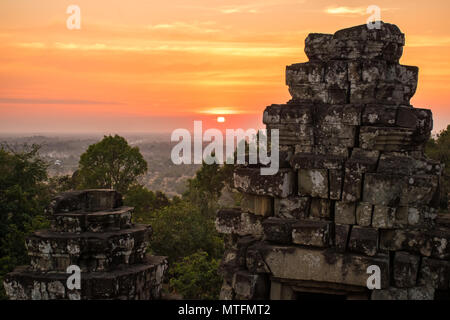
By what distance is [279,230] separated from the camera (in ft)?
26.0

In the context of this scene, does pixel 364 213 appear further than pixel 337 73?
No

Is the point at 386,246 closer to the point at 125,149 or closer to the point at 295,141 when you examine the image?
the point at 295,141

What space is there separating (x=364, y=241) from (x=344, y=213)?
20.9 inches

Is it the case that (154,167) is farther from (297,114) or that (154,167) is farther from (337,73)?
(337,73)

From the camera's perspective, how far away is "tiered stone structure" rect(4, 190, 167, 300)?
11125mm

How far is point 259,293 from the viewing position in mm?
8070

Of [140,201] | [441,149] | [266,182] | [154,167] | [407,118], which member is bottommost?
[154,167]

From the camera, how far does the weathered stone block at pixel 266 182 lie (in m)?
7.95

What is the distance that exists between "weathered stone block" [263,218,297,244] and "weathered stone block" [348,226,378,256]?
93cm

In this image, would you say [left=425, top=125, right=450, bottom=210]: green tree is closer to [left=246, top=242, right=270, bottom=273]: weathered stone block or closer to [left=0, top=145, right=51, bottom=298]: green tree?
[left=0, top=145, right=51, bottom=298]: green tree

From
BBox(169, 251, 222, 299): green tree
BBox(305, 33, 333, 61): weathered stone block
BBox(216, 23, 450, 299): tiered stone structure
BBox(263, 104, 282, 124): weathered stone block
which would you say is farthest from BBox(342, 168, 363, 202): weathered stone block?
BBox(169, 251, 222, 299): green tree

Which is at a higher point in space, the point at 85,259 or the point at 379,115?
the point at 379,115

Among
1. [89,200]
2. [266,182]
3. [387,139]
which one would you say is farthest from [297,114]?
[89,200]
